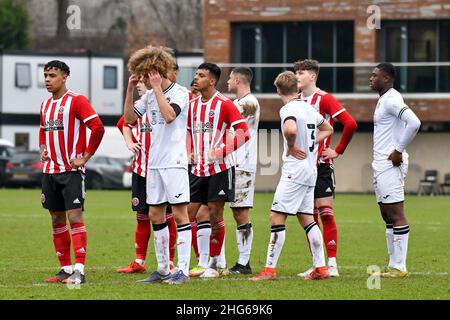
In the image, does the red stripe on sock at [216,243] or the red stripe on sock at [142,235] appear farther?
the red stripe on sock at [142,235]

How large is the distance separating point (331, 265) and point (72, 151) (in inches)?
127

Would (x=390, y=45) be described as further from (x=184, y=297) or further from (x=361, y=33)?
(x=184, y=297)

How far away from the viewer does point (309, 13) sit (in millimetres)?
46031

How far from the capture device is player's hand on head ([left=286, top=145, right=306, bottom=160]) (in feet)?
41.5

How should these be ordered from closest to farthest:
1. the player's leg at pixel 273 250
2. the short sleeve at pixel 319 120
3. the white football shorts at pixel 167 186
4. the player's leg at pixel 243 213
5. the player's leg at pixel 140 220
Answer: the white football shorts at pixel 167 186
the player's leg at pixel 273 250
the short sleeve at pixel 319 120
the player's leg at pixel 140 220
the player's leg at pixel 243 213

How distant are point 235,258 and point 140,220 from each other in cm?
240

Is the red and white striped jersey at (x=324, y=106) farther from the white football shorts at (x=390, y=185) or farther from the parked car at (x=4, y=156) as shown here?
the parked car at (x=4, y=156)

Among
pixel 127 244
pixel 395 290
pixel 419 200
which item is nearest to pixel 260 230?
pixel 127 244

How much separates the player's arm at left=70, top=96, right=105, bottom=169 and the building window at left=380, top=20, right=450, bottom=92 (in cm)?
3331

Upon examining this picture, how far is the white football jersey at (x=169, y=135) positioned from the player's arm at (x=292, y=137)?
3.61 feet

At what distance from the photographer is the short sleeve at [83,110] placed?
12.4m

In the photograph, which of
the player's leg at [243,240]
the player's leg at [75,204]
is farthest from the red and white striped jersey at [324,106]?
the player's leg at [75,204]

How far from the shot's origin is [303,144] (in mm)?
12711

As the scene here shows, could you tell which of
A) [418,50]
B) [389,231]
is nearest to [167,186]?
[389,231]
